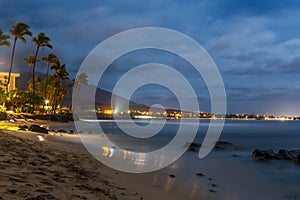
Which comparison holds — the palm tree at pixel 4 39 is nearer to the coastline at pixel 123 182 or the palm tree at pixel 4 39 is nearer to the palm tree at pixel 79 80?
the coastline at pixel 123 182

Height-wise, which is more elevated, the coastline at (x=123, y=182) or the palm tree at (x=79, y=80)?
the palm tree at (x=79, y=80)

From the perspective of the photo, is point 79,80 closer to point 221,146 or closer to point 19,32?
point 19,32

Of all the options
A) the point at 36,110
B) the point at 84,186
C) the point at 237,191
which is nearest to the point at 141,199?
the point at 84,186

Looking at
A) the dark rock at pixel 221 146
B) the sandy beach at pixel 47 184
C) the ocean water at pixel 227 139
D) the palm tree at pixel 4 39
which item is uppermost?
the palm tree at pixel 4 39

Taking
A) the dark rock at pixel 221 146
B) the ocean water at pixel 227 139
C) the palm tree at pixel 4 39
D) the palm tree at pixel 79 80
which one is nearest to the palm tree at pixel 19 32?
the palm tree at pixel 4 39

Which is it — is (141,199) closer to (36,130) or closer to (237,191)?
(237,191)

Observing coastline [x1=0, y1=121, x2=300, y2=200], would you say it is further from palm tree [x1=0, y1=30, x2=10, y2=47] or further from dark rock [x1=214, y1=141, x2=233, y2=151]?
palm tree [x1=0, y1=30, x2=10, y2=47]

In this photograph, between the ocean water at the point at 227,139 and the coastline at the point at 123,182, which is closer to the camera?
the coastline at the point at 123,182

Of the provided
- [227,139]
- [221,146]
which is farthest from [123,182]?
[227,139]

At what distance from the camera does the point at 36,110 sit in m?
72.2

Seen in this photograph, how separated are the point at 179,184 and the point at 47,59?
7066 centimetres

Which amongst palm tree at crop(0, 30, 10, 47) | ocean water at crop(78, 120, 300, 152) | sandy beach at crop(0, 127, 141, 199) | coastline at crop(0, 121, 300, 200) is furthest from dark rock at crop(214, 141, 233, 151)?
palm tree at crop(0, 30, 10, 47)

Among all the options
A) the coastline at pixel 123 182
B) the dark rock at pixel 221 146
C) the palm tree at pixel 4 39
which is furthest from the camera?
the palm tree at pixel 4 39

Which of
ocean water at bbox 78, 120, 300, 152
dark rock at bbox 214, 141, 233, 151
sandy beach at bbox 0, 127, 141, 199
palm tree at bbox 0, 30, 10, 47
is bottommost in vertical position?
ocean water at bbox 78, 120, 300, 152
